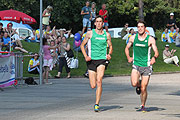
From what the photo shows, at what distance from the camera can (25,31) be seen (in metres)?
37.7

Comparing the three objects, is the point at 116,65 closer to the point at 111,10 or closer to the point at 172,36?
the point at 172,36

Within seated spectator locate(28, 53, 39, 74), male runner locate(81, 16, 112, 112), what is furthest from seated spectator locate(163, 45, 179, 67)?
male runner locate(81, 16, 112, 112)

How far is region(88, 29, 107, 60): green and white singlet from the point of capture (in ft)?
36.2

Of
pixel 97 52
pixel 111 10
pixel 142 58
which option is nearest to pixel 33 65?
pixel 97 52

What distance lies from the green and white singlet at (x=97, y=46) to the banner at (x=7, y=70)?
6579mm

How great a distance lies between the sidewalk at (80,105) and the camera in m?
9.83

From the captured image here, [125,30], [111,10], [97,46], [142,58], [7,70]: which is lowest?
[7,70]

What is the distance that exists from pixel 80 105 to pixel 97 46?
1.71 metres

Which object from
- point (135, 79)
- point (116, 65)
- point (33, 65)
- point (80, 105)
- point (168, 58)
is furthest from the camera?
point (168, 58)

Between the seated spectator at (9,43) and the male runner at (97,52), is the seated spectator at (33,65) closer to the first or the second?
the seated spectator at (9,43)

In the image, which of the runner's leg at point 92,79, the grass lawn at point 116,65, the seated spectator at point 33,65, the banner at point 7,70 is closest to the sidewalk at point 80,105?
the banner at point 7,70

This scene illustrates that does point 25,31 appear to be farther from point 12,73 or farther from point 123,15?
point 123,15

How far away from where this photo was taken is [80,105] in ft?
39.1

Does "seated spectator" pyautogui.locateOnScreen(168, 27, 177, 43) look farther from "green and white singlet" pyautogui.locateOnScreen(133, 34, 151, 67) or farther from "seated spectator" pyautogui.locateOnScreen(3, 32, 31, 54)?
→ "green and white singlet" pyautogui.locateOnScreen(133, 34, 151, 67)
